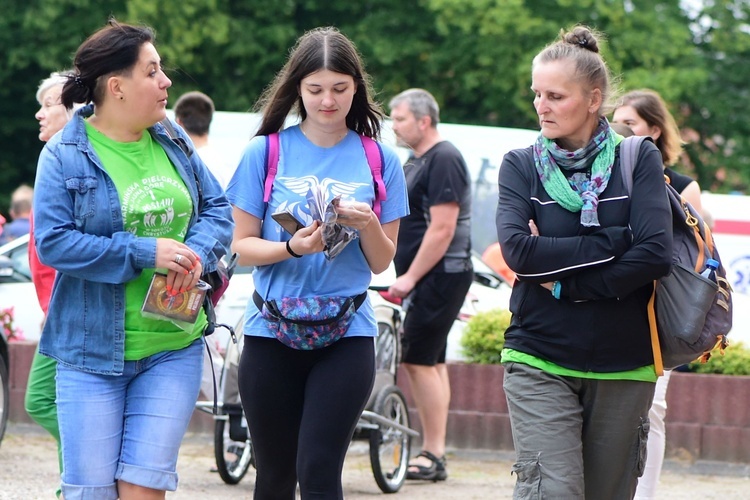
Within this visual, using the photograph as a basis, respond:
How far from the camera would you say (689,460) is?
828cm

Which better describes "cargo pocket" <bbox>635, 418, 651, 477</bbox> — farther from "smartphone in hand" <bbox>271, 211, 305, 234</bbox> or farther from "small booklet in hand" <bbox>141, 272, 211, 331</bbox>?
"small booklet in hand" <bbox>141, 272, 211, 331</bbox>

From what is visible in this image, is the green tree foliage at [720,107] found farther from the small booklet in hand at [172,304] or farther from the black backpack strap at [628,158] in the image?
the small booklet in hand at [172,304]

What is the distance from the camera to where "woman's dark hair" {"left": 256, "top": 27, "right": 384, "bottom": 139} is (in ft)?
14.8

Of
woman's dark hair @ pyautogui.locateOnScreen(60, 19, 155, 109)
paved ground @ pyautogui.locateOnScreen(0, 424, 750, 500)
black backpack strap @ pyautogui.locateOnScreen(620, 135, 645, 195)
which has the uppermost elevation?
woman's dark hair @ pyautogui.locateOnScreen(60, 19, 155, 109)

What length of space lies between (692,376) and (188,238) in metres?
4.76

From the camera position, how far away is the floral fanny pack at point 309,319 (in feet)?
14.4

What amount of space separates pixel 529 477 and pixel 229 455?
366 cm

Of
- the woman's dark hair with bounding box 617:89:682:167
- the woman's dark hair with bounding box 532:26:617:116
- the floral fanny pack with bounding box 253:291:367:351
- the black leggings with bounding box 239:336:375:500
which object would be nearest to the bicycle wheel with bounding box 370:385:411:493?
the woman's dark hair with bounding box 617:89:682:167

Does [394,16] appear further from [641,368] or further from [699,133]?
[641,368]

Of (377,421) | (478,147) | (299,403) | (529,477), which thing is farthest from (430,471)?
(478,147)

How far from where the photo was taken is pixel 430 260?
7.67m

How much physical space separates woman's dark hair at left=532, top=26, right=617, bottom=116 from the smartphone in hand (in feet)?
3.07

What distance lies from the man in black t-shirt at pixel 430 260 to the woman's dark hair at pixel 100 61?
11.8 ft

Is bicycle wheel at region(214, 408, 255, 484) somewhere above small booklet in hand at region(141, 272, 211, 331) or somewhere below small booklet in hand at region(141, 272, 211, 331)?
below
